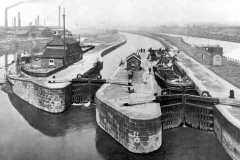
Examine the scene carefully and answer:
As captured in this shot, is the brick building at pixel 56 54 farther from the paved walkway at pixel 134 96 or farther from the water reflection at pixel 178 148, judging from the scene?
the water reflection at pixel 178 148

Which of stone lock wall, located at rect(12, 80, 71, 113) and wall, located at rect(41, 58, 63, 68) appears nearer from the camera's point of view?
stone lock wall, located at rect(12, 80, 71, 113)

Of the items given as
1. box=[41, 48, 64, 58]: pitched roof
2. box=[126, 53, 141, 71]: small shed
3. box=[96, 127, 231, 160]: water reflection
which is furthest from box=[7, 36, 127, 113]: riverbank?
box=[126, 53, 141, 71]: small shed

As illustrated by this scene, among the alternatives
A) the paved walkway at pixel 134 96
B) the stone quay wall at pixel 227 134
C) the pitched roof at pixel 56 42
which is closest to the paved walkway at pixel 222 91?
the stone quay wall at pixel 227 134

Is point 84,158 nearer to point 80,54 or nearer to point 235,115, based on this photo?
point 235,115

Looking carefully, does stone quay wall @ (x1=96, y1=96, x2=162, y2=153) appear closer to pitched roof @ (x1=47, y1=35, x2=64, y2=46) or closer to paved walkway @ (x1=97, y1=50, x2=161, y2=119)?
paved walkway @ (x1=97, y1=50, x2=161, y2=119)

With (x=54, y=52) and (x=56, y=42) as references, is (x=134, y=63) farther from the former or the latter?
(x=56, y=42)

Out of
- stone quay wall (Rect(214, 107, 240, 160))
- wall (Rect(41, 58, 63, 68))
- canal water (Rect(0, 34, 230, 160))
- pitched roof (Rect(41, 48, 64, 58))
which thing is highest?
pitched roof (Rect(41, 48, 64, 58))
